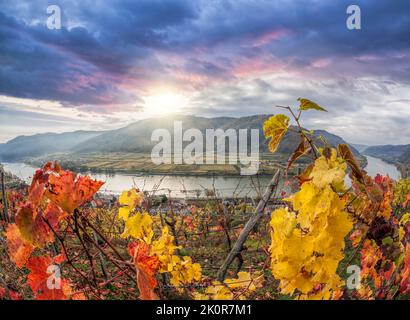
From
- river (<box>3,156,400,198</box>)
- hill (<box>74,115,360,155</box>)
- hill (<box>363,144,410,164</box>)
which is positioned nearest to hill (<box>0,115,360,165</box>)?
hill (<box>74,115,360,155</box>)

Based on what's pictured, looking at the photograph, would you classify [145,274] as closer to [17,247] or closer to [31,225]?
[31,225]

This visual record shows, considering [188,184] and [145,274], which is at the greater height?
[145,274]

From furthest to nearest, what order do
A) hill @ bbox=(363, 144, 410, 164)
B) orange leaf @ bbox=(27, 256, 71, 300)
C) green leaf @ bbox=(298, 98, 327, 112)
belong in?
hill @ bbox=(363, 144, 410, 164) → orange leaf @ bbox=(27, 256, 71, 300) → green leaf @ bbox=(298, 98, 327, 112)

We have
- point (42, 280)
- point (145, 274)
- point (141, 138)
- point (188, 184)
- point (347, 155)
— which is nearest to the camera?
point (347, 155)

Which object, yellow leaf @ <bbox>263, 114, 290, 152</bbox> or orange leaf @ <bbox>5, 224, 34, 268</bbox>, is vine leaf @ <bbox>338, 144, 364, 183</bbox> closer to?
yellow leaf @ <bbox>263, 114, 290, 152</bbox>

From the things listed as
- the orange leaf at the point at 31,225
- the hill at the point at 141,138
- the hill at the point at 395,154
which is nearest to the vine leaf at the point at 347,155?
the orange leaf at the point at 31,225

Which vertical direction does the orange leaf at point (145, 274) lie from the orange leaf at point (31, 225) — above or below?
below

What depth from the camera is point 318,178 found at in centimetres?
92

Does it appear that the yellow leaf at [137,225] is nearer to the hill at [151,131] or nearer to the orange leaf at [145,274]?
the orange leaf at [145,274]

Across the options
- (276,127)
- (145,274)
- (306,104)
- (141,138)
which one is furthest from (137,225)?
(141,138)

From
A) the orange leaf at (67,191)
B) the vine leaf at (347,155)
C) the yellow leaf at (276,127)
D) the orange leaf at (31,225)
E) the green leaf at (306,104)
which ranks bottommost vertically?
the orange leaf at (31,225)
